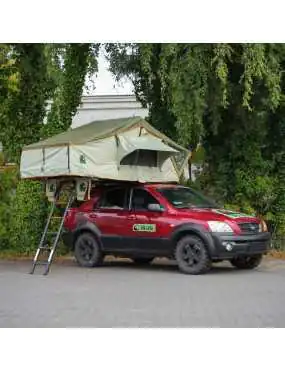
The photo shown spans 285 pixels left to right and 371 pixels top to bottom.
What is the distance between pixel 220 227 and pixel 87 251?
3.32 metres

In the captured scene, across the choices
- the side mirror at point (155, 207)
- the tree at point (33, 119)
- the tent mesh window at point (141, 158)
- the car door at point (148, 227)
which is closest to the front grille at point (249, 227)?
the car door at point (148, 227)

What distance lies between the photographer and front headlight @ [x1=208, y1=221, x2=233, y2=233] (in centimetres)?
1227

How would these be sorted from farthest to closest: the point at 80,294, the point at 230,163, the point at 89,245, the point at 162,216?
the point at 230,163, the point at 89,245, the point at 162,216, the point at 80,294

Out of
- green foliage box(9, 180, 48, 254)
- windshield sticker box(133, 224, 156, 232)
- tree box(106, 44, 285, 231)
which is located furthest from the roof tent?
green foliage box(9, 180, 48, 254)

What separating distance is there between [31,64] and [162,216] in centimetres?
587

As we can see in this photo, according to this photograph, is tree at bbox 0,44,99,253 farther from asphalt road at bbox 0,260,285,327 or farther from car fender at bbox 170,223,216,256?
car fender at bbox 170,223,216,256

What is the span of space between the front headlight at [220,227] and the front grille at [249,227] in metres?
0.28

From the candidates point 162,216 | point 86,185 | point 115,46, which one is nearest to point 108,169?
point 86,185

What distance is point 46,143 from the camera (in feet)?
44.7

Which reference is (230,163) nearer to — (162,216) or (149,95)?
(149,95)

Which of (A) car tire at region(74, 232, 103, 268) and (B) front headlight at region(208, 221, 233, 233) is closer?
(B) front headlight at region(208, 221, 233, 233)

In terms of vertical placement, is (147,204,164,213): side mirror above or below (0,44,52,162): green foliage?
below

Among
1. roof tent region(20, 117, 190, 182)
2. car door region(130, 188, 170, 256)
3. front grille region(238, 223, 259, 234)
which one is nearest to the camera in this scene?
front grille region(238, 223, 259, 234)

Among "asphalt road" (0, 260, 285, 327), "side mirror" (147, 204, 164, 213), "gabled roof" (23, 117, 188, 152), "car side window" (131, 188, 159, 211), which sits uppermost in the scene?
"gabled roof" (23, 117, 188, 152)
